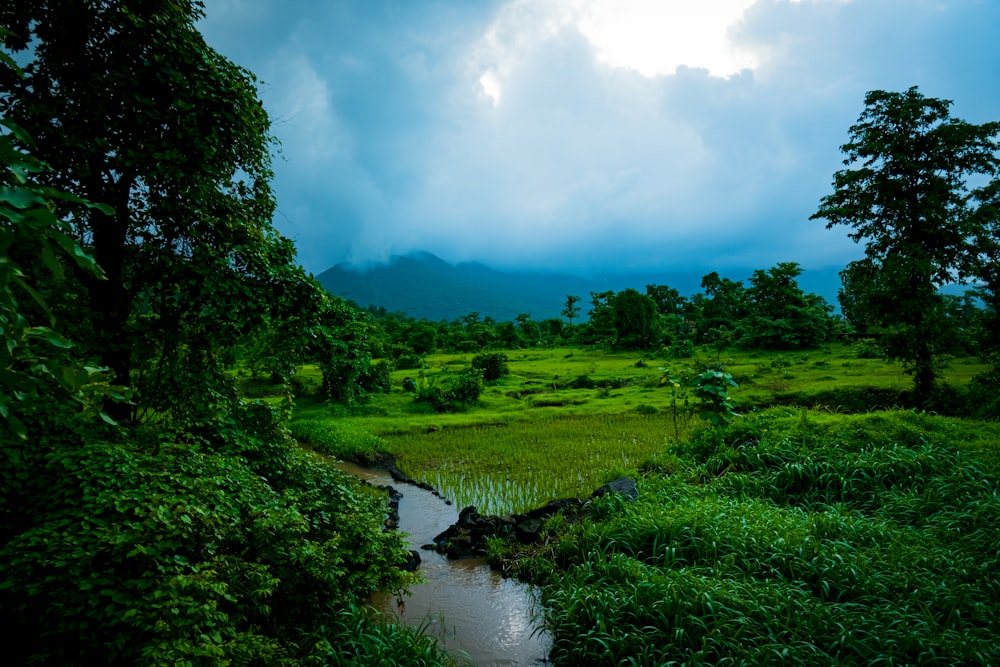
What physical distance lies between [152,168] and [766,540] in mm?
8960

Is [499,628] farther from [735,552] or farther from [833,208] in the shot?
[833,208]

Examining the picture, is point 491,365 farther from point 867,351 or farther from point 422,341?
point 867,351

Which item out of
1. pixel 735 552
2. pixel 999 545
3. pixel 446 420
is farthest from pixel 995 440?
pixel 446 420

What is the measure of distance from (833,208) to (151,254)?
74.5 feet

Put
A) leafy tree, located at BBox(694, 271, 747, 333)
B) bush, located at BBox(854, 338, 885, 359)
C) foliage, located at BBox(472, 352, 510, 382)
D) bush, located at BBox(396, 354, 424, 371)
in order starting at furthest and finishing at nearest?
leafy tree, located at BBox(694, 271, 747, 333) → bush, located at BBox(396, 354, 424, 371) → bush, located at BBox(854, 338, 885, 359) → foliage, located at BBox(472, 352, 510, 382)

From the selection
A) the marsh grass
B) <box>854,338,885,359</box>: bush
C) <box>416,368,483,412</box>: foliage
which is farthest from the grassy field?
the marsh grass

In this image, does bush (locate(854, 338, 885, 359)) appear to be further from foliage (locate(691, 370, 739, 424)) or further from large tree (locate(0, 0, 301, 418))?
large tree (locate(0, 0, 301, 418))

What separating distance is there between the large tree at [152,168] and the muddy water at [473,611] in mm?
4284

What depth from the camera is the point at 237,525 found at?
191 inches

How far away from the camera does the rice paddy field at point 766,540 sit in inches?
199

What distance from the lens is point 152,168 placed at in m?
5.89

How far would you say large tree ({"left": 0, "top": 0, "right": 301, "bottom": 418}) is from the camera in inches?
218

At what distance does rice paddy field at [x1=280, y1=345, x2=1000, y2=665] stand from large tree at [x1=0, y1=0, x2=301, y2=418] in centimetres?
570

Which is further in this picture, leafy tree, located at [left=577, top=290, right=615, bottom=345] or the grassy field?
leafy tree, located at [left=577, top=290, right=615, bottom=345]
